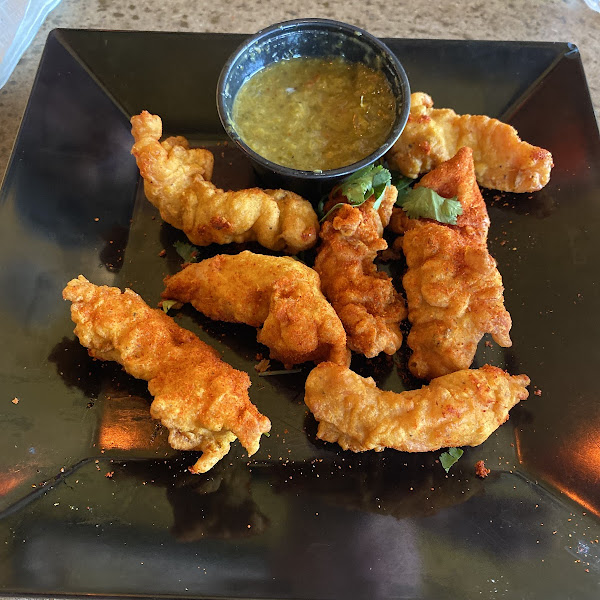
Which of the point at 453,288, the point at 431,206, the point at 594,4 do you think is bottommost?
the point at 453,288

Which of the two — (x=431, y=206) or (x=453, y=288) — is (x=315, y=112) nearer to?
(x=431, y=206)

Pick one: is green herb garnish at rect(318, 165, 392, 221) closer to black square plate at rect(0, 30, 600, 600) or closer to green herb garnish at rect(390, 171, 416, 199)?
green herb garnish at rect(390, 171, 416, 199)

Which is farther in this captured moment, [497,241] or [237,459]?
[497,241]

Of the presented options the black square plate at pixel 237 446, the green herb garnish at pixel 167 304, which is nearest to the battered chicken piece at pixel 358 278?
the black square plate at pixel 237 446

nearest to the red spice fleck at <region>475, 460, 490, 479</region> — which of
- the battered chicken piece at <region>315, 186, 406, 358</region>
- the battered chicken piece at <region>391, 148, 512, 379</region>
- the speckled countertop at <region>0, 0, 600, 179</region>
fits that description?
the battered chicken piece at <region>391, 148, 512, 379</region>

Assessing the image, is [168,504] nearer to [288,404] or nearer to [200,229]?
[288,404]

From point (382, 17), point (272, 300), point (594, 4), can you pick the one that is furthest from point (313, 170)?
point (594, 4)

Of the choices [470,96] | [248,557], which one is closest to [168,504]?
[248,557]
